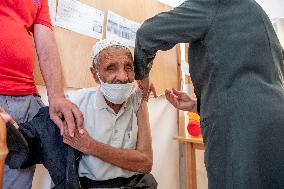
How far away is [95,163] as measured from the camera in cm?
117

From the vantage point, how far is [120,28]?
2020mm

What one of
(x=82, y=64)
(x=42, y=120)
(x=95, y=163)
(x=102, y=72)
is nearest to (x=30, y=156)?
(x=42, y=120)

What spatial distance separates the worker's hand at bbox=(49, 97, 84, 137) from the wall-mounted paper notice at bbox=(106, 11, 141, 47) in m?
0.95

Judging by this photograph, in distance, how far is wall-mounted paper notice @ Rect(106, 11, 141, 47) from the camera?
76.8 inches

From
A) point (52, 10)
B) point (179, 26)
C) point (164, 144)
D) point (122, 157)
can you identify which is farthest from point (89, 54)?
point (179, 26)

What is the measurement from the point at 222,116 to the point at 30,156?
0.75 metres

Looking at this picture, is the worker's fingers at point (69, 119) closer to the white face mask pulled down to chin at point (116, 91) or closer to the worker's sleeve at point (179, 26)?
the white face mask pulled down to chin at point (116, 91)

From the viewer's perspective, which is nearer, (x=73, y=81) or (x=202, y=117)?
(x=202, y=117)

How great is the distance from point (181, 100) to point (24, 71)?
0.71 meters

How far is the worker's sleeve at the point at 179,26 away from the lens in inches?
31.2

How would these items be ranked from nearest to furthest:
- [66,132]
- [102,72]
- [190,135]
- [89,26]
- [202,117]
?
[202,117]
[66,132]
[102,72]
[89,26]
[190,135]

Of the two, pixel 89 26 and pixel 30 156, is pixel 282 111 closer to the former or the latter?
pixel 30 156

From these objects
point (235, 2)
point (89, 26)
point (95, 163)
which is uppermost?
point (89, 26)

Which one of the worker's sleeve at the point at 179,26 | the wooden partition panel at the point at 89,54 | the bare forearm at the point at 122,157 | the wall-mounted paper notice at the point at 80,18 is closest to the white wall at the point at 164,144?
the wooden partition panel at the point at 89,54
